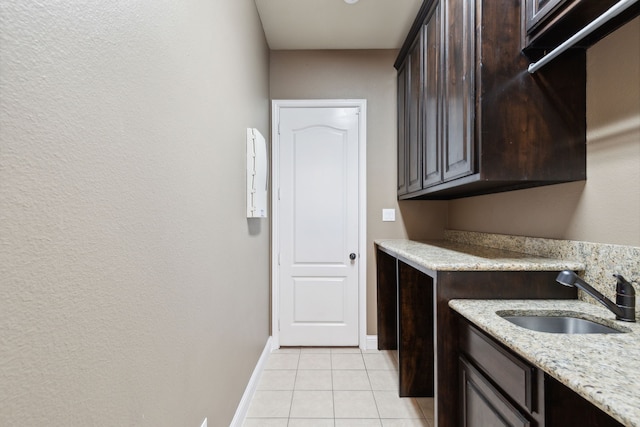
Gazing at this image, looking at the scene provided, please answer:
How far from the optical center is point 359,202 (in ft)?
9.50

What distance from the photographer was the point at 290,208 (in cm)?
292

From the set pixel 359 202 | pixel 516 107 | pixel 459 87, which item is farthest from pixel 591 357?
pixel 359 202

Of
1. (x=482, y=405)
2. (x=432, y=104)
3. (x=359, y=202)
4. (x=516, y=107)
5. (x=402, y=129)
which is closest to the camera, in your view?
(x=482, y=405)

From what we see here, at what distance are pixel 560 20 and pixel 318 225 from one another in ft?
7.01

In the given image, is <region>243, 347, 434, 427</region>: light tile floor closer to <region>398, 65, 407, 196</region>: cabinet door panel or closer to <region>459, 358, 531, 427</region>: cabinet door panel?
<region>459, 358, 531, 427</region>: cabinet door panel

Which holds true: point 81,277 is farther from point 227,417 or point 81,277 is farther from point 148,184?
point 227,417

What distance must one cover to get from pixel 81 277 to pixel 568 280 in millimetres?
1359

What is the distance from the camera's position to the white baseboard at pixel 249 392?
175 cm

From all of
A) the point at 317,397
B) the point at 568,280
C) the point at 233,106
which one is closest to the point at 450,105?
the point at 568,280

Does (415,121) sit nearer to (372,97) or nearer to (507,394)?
(372,97)

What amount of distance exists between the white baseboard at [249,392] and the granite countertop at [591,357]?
4.52ft

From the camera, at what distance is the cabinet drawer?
0.87 metres

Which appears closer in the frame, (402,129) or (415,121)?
(415,121)

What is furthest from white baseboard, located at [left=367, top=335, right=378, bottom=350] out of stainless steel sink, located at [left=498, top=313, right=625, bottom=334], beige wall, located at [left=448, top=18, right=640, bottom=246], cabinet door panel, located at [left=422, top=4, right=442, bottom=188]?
stainless steel sink, located at [left=498, top=313, right=625, bottom=334]
